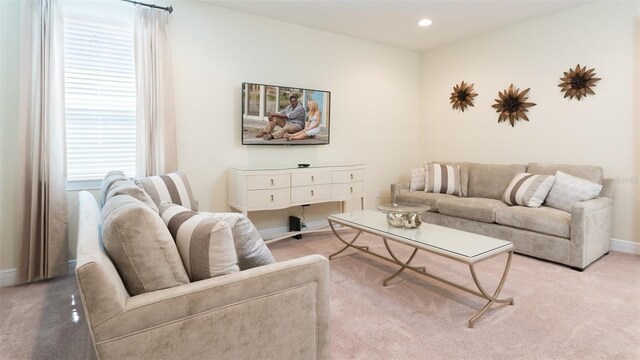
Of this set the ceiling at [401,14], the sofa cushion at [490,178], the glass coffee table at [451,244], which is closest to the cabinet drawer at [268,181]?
the glass coffee table at [451,244]

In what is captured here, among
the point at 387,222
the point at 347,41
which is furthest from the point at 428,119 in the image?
the point at 387,222

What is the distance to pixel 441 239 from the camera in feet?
7.86

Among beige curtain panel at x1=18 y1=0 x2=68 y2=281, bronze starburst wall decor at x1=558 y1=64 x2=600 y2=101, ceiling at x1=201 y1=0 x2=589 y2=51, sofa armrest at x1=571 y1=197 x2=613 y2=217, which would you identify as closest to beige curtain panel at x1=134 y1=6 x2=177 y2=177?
beige curtain panel at x1=18 y1=0 x2=68 y2=281

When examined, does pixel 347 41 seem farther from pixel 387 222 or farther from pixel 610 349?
pixel 610 349

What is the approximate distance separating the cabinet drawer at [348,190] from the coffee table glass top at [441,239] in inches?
39.4

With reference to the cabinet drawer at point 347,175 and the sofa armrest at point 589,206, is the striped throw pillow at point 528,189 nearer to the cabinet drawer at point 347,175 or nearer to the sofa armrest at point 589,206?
the sofa armrest at point 589,206

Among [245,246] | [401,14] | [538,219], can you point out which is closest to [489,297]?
[538,219]

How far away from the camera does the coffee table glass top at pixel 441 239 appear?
212 cm

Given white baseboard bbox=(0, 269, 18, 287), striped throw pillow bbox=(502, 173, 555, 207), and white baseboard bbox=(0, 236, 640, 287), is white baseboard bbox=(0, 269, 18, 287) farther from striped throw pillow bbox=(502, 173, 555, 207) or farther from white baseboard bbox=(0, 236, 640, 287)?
striped throw pillow bbox=(502, 173, 555, 207)

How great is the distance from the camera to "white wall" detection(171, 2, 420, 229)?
11.6 feet

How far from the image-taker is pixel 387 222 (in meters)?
2.88

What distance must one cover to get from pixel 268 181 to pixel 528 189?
269 centimetres

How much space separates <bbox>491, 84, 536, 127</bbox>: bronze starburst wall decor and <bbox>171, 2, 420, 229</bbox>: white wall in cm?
129

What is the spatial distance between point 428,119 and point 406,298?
11.7ft
